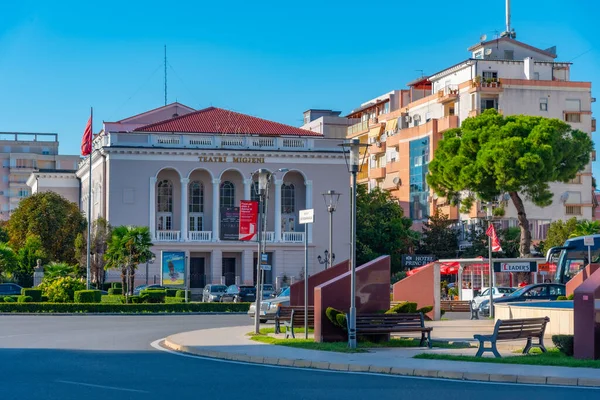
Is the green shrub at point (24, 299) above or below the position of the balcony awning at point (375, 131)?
below

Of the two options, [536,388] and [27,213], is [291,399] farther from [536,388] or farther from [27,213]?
[27,213]

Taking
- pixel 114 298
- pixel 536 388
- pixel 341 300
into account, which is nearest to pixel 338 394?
pixel 536 388

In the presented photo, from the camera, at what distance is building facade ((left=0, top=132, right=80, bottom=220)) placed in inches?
5812

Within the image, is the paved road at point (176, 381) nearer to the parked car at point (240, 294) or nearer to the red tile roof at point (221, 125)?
the parked car at point (240, 294)

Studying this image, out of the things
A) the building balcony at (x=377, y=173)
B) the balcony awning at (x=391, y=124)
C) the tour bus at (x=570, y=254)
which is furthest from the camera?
the building balcony at (x=377, y=173)

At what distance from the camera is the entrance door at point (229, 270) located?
7844 cm

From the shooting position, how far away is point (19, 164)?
14975 cm

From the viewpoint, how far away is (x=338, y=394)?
1569cm

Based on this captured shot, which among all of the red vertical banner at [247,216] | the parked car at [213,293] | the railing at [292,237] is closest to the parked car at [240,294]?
the parked car at [213,293]

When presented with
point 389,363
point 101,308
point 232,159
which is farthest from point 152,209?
point 389,363

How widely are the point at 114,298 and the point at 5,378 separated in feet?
126

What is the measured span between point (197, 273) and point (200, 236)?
2874 mm

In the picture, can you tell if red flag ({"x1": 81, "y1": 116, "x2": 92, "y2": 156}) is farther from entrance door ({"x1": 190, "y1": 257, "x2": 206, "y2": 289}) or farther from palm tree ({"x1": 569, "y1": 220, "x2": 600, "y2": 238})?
palm tree ({"x1": 569, "y1": 220, "x2": 600, "y2": 238})

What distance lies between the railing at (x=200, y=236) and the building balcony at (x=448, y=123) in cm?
2146
